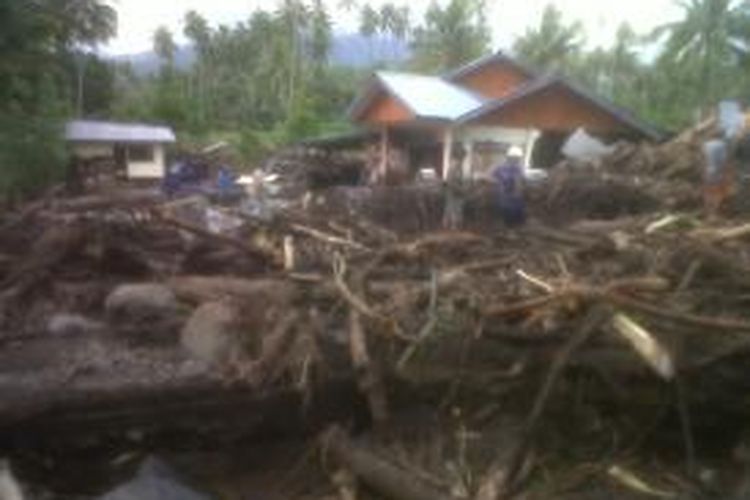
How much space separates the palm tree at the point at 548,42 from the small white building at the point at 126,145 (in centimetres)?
1612

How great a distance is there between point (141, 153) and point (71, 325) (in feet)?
80.8

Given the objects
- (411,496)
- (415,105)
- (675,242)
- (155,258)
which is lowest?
(411,496)

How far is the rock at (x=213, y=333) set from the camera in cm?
690

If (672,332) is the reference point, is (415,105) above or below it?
above

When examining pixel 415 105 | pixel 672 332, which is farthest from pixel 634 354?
pixel 415 105

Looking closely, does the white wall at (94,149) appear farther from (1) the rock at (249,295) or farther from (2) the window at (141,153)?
(1) the rock at (249,295)

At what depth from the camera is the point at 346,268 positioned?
759 cm

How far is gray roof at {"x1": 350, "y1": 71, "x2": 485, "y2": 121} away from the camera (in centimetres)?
1944

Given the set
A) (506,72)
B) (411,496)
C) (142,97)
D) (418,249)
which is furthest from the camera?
(142,97)

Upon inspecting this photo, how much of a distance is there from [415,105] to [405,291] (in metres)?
13.5

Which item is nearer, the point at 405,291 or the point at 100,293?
the point at 405,291

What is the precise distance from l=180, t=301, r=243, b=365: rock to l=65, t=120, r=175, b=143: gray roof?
77.0 feet

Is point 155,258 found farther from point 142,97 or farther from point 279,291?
point 142,97

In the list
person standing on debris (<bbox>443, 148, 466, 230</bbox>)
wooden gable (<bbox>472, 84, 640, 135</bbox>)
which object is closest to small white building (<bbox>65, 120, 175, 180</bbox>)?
wooden gable (<bbox>472, 84, 640, 135</bbox>)
